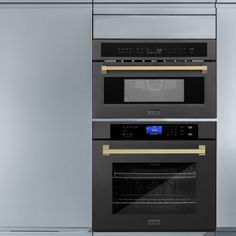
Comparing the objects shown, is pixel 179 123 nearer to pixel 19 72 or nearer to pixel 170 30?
pixel 170 30

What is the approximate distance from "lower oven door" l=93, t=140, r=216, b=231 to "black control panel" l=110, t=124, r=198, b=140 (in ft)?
0.09

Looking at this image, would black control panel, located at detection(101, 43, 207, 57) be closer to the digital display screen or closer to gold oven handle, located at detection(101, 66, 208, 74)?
gold oven handle, located at detection(101, 66, 208, 74)

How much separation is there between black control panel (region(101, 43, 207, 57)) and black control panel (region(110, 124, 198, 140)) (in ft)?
1.16

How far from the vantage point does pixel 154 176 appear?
2.87m

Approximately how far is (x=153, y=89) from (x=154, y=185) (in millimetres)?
479

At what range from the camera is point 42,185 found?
2861 mm

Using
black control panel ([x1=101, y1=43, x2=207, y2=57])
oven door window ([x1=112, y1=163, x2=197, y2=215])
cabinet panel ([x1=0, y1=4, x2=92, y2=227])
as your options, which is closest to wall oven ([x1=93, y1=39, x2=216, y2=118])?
black control panel ([x1=101, y1=43, x2=207, y2=57])

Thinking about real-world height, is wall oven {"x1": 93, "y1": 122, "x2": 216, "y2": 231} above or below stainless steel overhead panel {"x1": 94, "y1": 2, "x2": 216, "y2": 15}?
below

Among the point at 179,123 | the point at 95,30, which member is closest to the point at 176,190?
the point at 179,123

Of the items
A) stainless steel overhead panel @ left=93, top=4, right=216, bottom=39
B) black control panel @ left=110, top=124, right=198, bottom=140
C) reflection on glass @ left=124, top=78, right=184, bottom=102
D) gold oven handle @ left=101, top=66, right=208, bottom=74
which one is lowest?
black control panel @ left=110, top=124, right=198, bottom=140

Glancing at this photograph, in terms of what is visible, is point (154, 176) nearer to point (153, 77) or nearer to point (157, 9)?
point (153, 77)

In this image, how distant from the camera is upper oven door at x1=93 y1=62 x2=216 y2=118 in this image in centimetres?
286

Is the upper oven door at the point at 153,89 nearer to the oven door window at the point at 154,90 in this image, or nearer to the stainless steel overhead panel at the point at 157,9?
the oven door window at the point at 154,90

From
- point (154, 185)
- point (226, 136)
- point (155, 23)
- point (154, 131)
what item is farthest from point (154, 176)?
point (155, 23)
